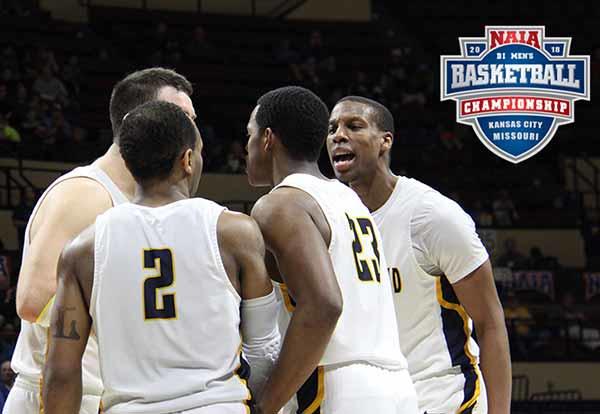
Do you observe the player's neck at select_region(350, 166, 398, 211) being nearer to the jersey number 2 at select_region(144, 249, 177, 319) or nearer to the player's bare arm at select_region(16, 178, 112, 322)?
the player's bare arm at select_region(16, 178, 112, 322)

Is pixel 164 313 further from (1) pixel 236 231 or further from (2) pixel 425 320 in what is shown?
(2) pixel 425 320

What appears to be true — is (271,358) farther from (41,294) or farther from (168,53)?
(168,53)

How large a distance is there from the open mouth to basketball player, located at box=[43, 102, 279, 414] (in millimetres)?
1424

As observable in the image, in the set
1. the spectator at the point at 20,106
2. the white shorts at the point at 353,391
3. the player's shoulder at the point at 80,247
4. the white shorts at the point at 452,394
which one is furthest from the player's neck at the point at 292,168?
the spectator at the point at 20,106

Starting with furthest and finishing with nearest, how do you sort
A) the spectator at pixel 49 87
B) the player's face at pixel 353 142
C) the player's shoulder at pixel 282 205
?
1. the spectator at pixel 49 87
2. the player's face at pixel 353 142
3. the player's shoulder at pixel 282 205

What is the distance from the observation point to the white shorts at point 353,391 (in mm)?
3604

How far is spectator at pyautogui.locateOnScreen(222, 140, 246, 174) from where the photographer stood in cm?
1542

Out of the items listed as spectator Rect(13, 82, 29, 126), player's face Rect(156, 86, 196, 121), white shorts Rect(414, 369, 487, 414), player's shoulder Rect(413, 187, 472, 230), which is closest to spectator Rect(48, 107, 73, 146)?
spectator Rect(13, 82, 29, 126)

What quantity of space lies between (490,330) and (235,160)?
37.9ft

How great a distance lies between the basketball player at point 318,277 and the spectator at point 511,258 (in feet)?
41.7

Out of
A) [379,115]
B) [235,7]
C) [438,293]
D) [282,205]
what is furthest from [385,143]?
[235,7]

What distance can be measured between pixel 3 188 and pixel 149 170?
37.0 ft

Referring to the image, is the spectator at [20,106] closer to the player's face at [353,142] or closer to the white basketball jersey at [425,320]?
the player's face at [353,142]

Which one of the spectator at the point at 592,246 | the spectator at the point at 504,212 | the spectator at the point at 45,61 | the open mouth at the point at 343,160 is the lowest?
the spectator at the point at 592,246
